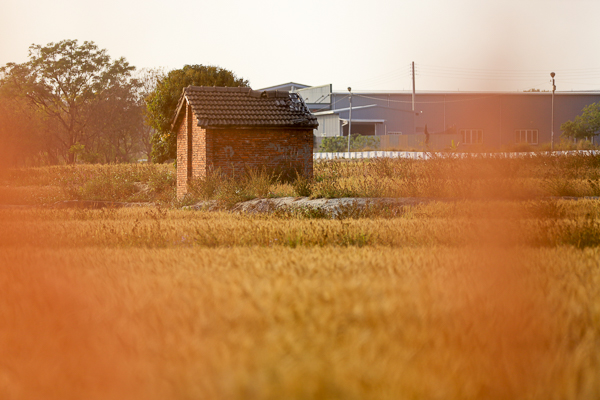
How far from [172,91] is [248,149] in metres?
11.8

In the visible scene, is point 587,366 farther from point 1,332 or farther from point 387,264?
point 1,332

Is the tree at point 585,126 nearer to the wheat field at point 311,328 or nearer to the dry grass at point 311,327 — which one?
the dry grass at point 311,327

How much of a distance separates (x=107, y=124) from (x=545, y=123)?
55000 mm

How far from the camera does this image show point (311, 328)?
7.08 ft

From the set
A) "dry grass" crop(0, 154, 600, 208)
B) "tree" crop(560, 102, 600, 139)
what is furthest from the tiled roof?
"tree" crop(560, 102, 600, 139)

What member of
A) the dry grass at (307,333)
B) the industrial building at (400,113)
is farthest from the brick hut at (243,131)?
the industrial building at (400,113)

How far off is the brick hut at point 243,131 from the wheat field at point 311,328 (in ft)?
68.3

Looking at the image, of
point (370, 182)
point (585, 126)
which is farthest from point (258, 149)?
point (585, 126)

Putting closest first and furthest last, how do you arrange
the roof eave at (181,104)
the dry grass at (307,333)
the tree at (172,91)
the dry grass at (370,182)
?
the dry grass at (307,333)
the dry grass at (370,182)
the roof eave at (181,104)
the tree at (172,91)

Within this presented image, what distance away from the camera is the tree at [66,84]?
68.4 m

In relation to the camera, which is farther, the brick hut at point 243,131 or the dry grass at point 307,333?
the brick hut at point 243,131

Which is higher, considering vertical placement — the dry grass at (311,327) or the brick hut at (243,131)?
the brick hut at (243,131)

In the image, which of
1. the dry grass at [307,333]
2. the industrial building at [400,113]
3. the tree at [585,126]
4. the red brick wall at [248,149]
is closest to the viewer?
the dry grass at [307,333]

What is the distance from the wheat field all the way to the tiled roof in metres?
21.0
